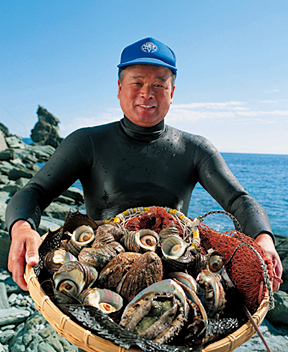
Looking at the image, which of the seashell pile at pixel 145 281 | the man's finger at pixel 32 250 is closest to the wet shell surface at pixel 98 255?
the seashell pile at pixel 145 281

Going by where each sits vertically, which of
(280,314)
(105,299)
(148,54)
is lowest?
(280,314)

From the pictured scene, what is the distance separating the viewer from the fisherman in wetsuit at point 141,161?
243 centimetres

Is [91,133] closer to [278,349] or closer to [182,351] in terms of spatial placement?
[182,351]

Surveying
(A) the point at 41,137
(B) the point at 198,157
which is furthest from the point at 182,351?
(A) the point at 41,137

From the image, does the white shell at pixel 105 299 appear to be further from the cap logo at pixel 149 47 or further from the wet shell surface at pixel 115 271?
the cap logo at pixel 149 47

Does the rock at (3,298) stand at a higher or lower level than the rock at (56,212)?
higher

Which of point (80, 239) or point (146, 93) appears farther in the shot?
point (146, 93)

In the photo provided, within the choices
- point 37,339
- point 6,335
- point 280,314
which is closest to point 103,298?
point 37,339

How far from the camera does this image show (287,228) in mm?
16188

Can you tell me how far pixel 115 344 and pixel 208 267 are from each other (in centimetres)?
83

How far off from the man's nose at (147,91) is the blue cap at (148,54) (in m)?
0.19

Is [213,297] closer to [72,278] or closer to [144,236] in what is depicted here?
[144,236]

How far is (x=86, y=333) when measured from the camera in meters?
1.27

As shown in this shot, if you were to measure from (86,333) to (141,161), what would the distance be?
1.62 metres
